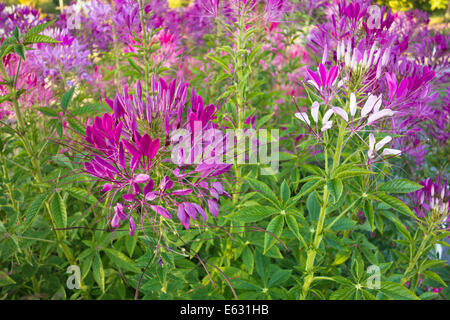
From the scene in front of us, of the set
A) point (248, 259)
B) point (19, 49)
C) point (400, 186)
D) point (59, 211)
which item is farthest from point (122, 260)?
point (400, 186)

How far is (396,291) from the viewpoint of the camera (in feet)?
3.57

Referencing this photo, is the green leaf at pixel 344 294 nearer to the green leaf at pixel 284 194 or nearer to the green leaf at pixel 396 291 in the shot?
the green leaf at pixel 396 291

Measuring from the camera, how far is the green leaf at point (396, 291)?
1.06m

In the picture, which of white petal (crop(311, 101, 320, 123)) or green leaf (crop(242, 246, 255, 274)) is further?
green leaf (crop(242, 246, 255, 274))

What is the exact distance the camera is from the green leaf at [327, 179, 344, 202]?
0.89 m

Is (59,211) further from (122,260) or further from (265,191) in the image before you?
(265,191)

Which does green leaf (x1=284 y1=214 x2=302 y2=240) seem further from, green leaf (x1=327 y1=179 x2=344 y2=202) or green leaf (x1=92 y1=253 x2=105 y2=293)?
green leaf (x1=92 y1=253 x2=105 y2=293)

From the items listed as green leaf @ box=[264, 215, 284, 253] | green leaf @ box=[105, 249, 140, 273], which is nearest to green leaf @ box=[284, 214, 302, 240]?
green leaf @ box=[264, 215, 284, 253]

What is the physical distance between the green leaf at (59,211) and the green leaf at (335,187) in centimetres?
94

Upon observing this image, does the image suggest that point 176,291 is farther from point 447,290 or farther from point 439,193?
point 447,290

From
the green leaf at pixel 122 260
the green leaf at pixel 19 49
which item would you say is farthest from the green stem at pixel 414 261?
the green leaf at pixel 19 49

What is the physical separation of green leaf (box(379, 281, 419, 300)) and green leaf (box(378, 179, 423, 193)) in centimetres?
35

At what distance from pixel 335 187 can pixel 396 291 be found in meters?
0.51
